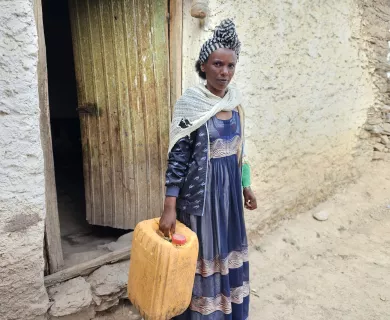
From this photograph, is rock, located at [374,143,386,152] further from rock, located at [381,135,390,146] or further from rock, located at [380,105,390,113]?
rock, located at [380,105,390,113]

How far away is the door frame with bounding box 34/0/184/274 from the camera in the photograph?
207 cm

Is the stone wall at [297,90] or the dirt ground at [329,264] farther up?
the stone wall at [297,90]

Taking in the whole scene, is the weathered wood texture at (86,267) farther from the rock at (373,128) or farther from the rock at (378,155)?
the rock at (378,155)

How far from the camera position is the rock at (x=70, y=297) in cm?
220

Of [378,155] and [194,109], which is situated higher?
[194,109]

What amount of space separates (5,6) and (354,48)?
3.93 metres

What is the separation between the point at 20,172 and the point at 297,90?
2763 millimetres

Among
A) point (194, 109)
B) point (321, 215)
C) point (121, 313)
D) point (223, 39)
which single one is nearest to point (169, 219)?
point (194, 109)

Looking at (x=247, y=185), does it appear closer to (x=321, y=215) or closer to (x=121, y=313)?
(x=121, y=313)

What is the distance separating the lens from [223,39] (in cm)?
182

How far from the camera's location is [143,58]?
8.87ft

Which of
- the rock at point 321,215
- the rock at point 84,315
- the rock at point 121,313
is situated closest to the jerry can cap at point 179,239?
the rock at point 84,315

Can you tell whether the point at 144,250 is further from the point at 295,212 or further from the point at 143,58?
the point at 295,212

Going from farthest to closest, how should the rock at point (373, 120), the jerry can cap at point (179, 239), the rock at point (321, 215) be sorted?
the rock at point (373, 120) < the rock at point (321, 215) < the jerry can cap at point (179, 239)
